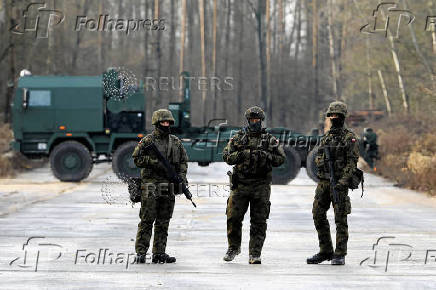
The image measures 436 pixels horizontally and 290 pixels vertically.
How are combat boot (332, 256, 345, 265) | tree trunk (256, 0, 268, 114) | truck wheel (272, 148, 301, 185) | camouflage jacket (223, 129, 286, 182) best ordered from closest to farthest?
camouflage jacket (223, 129, 286, 182), combat boot (332, 256, 345, 265), truck wheel (272, 148, 301, 185), tree trunk (256, 0, 268, 114)

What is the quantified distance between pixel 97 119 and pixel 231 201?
1558cm

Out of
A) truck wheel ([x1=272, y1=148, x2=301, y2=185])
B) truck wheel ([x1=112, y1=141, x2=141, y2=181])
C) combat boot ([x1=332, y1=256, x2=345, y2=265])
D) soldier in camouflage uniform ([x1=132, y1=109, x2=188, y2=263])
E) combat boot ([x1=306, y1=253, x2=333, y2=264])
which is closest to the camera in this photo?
soldier in camouflage uniform ([x1=132, y1=109, x2=188, y2=263])

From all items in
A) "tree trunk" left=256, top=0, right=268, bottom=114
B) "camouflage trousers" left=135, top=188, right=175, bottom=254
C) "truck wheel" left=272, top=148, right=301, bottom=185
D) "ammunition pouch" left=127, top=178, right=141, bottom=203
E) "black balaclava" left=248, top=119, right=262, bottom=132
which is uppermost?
"tree trunk" left=256, top=0, right=268, bottom=114

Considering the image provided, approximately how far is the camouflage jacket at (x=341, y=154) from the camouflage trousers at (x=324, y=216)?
0.15 m

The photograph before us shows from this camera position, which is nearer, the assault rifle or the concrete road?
the concrete road

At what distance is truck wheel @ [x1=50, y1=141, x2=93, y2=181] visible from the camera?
26.3 m

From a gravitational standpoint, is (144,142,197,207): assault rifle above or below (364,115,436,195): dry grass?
above

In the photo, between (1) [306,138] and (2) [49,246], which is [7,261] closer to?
(2) [49,246]

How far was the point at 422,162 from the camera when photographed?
25484mm

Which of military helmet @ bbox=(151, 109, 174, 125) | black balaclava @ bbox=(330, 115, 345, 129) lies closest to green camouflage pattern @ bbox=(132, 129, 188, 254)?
military helmet @ bbox=(151, 109, 174, 125)

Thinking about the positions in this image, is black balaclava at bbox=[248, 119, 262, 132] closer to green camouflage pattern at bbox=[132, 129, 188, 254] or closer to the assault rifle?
green camouflage pattern at bbox=[132, 129, 188, 254]

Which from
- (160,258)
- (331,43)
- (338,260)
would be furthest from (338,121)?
(331,43)

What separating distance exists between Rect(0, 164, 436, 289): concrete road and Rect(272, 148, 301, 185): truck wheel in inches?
110

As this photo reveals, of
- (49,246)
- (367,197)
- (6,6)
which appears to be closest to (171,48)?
(6,6)
